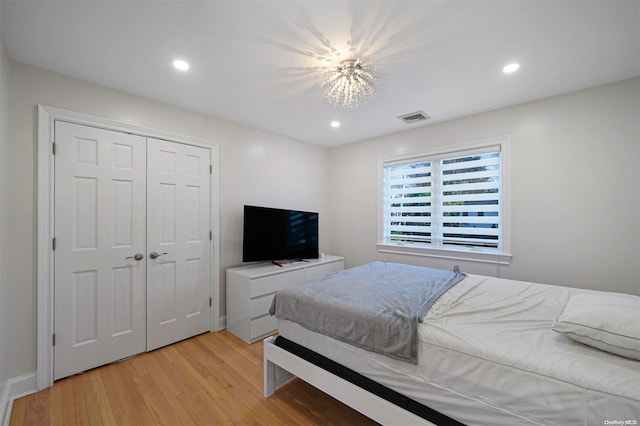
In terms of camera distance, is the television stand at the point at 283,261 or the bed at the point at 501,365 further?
the television stand at the point at 283,261

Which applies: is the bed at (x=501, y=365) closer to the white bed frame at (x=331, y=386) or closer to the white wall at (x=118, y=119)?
the white bed frame at (x=331, y=386)

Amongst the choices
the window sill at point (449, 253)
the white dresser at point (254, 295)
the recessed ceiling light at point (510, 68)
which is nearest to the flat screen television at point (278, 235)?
the white dresser at point (254, 295)

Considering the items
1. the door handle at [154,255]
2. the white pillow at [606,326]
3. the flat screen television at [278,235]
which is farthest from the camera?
the flat screen television at [278,235]

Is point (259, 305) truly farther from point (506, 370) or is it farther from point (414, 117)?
point (414, 117)

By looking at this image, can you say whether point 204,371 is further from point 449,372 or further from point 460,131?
point 460,131

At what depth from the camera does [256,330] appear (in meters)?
2.74

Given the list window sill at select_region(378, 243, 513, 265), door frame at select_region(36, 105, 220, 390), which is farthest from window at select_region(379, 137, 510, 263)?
door frame at select_region(36, 105, 220, 390)

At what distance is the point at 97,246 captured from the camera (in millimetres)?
2242

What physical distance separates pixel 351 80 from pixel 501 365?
205 cm

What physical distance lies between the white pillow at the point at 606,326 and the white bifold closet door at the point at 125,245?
3.08 metres

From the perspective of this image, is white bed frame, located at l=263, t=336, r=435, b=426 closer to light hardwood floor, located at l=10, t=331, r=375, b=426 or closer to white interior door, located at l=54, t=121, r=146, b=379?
light hardwood floor, located at l=10, t=331, r=375, b=426

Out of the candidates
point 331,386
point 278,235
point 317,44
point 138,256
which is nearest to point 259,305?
point 278,235

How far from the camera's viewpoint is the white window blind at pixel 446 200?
Result: 2.94 metres

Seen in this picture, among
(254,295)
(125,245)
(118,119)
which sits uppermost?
(118,119)
